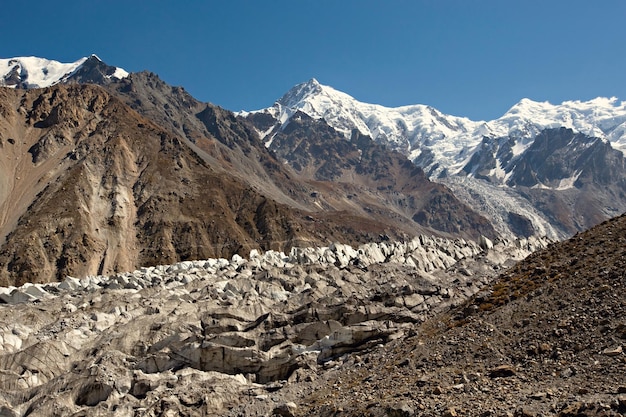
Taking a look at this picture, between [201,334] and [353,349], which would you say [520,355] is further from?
[201,334]

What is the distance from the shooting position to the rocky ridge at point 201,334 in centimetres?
3919

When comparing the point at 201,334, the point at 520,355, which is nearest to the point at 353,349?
the point at 520,355

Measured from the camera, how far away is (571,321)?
27609 mm

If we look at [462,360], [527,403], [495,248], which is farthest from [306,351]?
[495,248]

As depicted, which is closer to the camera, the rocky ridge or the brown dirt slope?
the brown dirt slope

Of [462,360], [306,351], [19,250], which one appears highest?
[19,250]

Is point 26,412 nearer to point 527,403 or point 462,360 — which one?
point 462,360

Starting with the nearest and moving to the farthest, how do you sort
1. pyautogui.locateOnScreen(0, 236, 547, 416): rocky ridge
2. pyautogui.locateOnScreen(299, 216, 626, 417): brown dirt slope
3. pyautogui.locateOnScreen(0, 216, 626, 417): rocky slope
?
1. pyautogui.locateOnScreen(299, 216, 626, 417): brown dirt slope
2. pyautogui.locateOnScreen(0, 216, 626, 417): rocky slope
3. pyautogui.locateOnScreen(0, 236, 547, 416): rocky ridge

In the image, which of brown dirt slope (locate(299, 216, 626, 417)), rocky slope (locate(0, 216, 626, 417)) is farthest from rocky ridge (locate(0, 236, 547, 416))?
brown dirt slope (locate(299, 216, 626, 417))

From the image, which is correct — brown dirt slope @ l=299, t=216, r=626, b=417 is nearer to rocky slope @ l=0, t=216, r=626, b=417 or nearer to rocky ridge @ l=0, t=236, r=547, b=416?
rocky slope @ l=0, t=216, r=626, b=417

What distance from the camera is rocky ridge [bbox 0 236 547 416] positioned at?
1543 inches

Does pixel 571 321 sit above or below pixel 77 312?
below

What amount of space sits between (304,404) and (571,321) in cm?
1379

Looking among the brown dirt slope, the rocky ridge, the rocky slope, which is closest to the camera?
the brown dirt slope
